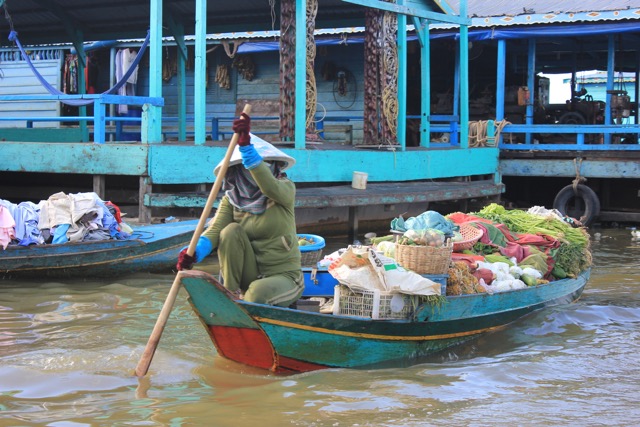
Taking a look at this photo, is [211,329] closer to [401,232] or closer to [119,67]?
[401,232]

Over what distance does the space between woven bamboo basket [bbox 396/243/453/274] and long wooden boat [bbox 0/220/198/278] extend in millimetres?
3900

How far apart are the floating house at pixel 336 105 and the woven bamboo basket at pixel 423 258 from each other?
4561 millimetres

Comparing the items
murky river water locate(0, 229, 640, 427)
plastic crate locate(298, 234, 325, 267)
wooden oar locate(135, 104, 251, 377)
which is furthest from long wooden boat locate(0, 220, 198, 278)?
wooden oar locate(135, 104, 251, 377)

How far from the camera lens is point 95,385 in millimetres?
5574

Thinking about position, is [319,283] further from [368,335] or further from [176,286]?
[176,286]

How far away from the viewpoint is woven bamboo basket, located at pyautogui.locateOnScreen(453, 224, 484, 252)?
7.99 m

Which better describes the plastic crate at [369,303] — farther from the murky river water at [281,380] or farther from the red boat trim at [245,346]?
the red boat trim at [245,346]

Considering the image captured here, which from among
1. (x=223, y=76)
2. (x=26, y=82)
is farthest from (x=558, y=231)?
(x=26, y=82)

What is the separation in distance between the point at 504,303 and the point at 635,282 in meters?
3.68

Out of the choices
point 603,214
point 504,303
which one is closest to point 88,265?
point 504,303

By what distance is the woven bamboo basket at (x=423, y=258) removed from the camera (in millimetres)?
6508

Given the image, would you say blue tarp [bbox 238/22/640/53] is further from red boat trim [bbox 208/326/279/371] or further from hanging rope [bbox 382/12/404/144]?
red boat trim [bbox 208/326/279/371]

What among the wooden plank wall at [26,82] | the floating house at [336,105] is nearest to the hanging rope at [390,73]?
the floating house at [336,105]

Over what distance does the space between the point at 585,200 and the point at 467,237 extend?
8197mm
